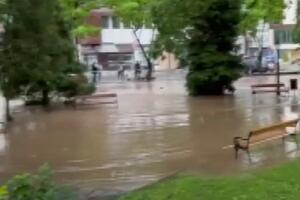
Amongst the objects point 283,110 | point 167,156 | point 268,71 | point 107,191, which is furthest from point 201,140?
point 268,71

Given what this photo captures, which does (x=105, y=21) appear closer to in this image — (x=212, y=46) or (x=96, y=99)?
(x=212, y=46)

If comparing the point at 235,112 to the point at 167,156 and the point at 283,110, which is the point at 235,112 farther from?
the point at 167,156

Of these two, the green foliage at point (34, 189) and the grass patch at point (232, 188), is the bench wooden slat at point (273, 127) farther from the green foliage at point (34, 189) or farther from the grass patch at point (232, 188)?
the green foliage at point (34, 189)

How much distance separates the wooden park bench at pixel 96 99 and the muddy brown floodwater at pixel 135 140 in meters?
1.45

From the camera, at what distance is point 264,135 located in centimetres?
1482

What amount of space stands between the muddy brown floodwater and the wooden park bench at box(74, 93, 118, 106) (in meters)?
1.45

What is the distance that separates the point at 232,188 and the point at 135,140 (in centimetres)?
864

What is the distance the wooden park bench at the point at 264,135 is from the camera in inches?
561

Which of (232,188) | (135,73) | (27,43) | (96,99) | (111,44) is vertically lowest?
(135,73)

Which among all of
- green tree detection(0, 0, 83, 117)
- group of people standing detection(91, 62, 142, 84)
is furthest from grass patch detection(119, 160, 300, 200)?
group of people standing detection(91, 62, 142, 84)

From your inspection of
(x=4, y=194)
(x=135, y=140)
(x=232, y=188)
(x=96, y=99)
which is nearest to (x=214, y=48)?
(x=96, y=99)

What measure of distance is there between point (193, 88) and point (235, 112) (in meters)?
10.2

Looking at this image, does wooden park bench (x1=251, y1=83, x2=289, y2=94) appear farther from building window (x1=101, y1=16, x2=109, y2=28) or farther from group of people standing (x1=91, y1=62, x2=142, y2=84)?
building window (x1=101, y1=16, x2=109, y2=28)

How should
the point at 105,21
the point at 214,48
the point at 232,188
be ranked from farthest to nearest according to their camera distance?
the point at 105,21, the point at 214,48, the point at 232,188
